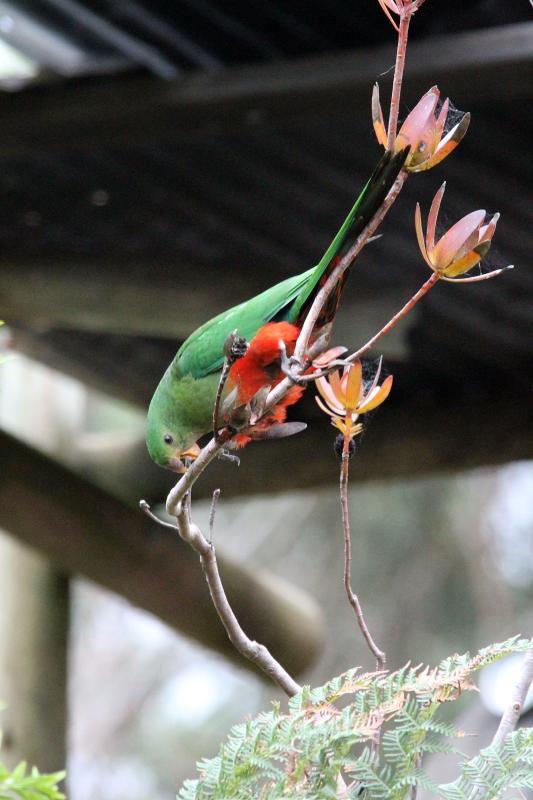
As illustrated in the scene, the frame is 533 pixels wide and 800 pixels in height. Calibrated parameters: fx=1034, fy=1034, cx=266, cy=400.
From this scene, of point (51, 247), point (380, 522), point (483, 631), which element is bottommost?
point (51, 247)

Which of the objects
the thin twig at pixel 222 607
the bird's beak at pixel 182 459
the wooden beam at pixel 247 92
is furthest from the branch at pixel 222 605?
the wooden beam at pixel 247 92

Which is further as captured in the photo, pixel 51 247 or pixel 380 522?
pixel 380 522

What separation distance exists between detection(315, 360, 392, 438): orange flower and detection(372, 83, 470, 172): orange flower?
0.77 feet

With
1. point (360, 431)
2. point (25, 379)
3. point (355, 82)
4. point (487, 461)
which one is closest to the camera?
point (360, 431)

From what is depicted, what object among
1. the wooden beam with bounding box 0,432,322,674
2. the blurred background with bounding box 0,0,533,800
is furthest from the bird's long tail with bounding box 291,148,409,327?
the wooden beam with bounding box 0,432,322,674

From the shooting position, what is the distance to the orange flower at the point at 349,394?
1.11m

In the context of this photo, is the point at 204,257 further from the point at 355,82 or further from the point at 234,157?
the point at 355,82

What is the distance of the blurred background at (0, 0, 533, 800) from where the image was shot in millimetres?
2277

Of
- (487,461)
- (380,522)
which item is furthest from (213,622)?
(380,522)

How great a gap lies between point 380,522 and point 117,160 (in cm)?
783

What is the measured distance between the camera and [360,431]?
3.93 ft

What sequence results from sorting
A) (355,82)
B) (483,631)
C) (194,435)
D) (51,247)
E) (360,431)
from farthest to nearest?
1. (483,631)
2. (51,247)
3. (355,82)
4. (194,435)
5. (360,431)

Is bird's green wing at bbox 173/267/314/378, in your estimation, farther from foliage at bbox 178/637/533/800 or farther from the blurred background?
foliage at bbox 178/637/533/800

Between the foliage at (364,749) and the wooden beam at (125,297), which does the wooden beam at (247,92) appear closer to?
the wooden beam at (125,297)
